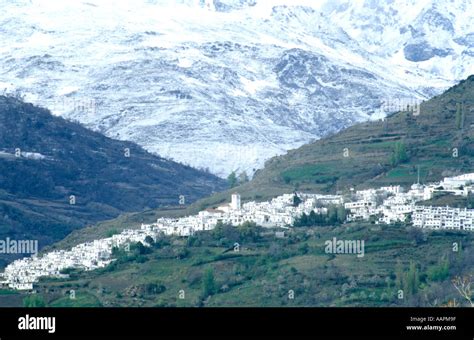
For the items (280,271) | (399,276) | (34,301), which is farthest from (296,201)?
(34,301)

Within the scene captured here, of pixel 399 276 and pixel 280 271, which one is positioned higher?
pixel 280 271

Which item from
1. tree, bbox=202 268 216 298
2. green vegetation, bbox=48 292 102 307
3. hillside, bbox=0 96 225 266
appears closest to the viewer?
green vegetation, bbox=48 292 102 307

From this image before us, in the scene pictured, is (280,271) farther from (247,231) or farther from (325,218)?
(325,218)

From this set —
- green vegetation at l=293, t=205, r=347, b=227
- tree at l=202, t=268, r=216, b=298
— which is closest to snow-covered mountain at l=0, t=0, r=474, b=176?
green vegetation at l=293, t=205, r=347, b=227

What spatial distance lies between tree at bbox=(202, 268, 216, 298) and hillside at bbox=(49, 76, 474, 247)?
22435 mm

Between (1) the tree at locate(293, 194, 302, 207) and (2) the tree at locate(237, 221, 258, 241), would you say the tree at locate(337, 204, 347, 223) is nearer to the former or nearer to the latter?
(2) the tree at locate(237, 221, 258, 241)

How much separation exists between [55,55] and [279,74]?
28.4 meters

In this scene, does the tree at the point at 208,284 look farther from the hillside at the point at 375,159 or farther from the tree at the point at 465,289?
the hillside at the point at 375,159

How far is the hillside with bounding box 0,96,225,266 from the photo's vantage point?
115m

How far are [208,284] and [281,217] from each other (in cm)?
1628

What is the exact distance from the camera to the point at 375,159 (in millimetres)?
90812

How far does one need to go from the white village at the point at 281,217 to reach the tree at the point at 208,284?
29.5 feet
